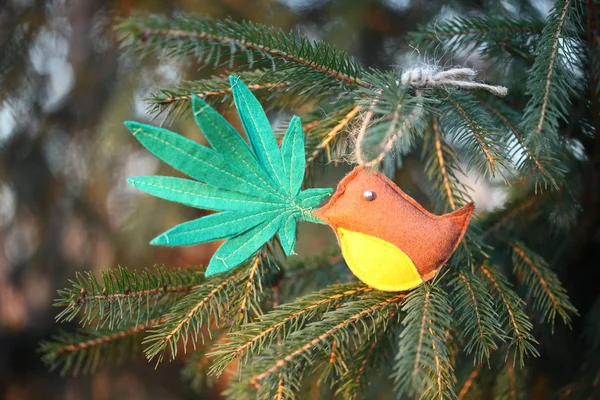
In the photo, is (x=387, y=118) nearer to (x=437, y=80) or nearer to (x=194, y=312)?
(x=437, y=80)

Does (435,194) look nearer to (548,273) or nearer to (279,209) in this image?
(548,273)

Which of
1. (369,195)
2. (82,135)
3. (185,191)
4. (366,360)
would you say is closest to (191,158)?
(185,191)

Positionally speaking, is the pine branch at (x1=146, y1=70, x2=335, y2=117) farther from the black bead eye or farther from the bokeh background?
the bokeh background

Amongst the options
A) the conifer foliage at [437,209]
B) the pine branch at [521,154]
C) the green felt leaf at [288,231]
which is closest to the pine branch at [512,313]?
the conifer foliage at [437,209]

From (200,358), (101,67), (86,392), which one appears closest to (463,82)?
(200,358)

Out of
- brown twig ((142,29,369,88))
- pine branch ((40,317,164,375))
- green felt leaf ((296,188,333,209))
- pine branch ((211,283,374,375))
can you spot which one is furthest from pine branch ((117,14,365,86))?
pine branch ((40,317,164,375))
